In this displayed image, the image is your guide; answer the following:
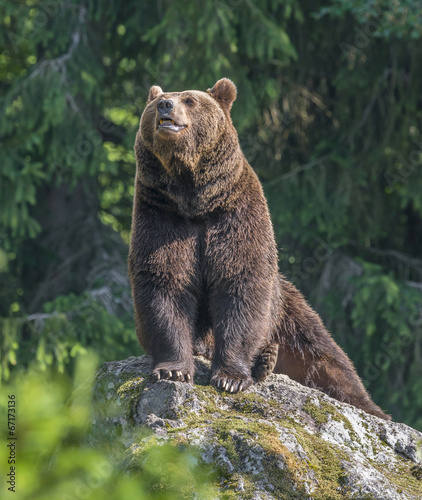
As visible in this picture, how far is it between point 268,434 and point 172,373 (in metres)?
0.79

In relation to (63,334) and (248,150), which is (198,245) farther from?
(248,150)

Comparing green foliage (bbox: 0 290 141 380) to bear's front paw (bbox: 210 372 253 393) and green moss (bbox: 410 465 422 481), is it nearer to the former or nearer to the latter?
bear's front paw (bbox: 210 372 253 393)

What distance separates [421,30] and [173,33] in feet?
9.93

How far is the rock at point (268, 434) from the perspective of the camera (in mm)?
3162

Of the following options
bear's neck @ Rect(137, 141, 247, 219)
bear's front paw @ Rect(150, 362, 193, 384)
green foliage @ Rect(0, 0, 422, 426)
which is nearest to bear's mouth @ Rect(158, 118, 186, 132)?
bear's neck @ Rect(137, 141, 247, 219)

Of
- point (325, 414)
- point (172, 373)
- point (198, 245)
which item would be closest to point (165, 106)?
point (198, 245)

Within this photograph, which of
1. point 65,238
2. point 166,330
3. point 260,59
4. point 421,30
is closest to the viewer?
point 166,330

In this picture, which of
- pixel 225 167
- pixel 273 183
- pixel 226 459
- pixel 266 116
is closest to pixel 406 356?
pixel 273 183

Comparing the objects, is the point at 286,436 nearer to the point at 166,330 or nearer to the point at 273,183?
the point at 166,330

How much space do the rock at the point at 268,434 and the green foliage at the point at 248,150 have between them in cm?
582

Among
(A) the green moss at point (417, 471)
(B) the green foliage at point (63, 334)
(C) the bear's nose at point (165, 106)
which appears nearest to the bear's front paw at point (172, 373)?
(A) the green moss at point (417, 471)

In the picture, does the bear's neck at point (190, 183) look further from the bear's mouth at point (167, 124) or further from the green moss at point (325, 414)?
the green moss at point (325, 414)

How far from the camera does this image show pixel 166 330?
4.20 m

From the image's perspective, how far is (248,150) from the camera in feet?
36.8
